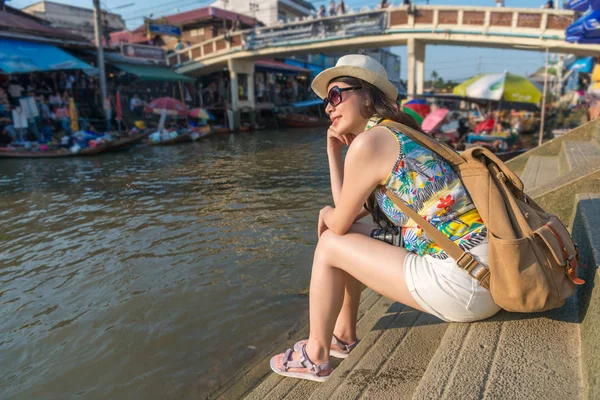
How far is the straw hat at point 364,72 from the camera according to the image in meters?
1.94

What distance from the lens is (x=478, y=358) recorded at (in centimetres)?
150

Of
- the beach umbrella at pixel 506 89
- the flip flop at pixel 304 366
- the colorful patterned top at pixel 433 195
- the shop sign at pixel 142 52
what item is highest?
the shop sign at pixel 142 52

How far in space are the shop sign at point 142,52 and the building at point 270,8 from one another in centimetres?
1189

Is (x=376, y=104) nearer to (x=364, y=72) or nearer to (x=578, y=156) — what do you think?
(x=364, y=72)

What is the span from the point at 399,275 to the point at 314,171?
862cm

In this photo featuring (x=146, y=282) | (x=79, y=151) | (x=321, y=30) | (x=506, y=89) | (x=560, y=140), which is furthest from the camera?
(x=321, y=30)

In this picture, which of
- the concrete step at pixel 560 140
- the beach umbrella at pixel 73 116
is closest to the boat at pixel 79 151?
the beach umbrella at pixel 73 116

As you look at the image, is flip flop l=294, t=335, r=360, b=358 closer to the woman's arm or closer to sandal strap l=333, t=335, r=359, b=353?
sandal strap l=333, t=335, r=359, b=353

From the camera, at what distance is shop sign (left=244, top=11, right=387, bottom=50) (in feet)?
63.9

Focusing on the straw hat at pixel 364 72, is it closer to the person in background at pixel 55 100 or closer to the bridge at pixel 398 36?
the bridge at pixel 398 36

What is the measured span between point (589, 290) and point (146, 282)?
3378 mm

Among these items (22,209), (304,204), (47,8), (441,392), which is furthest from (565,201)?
(47,8)

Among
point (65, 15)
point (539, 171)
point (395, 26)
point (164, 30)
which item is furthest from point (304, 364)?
point (65, 15)

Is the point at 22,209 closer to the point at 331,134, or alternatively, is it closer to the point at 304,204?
the point at 304,204
